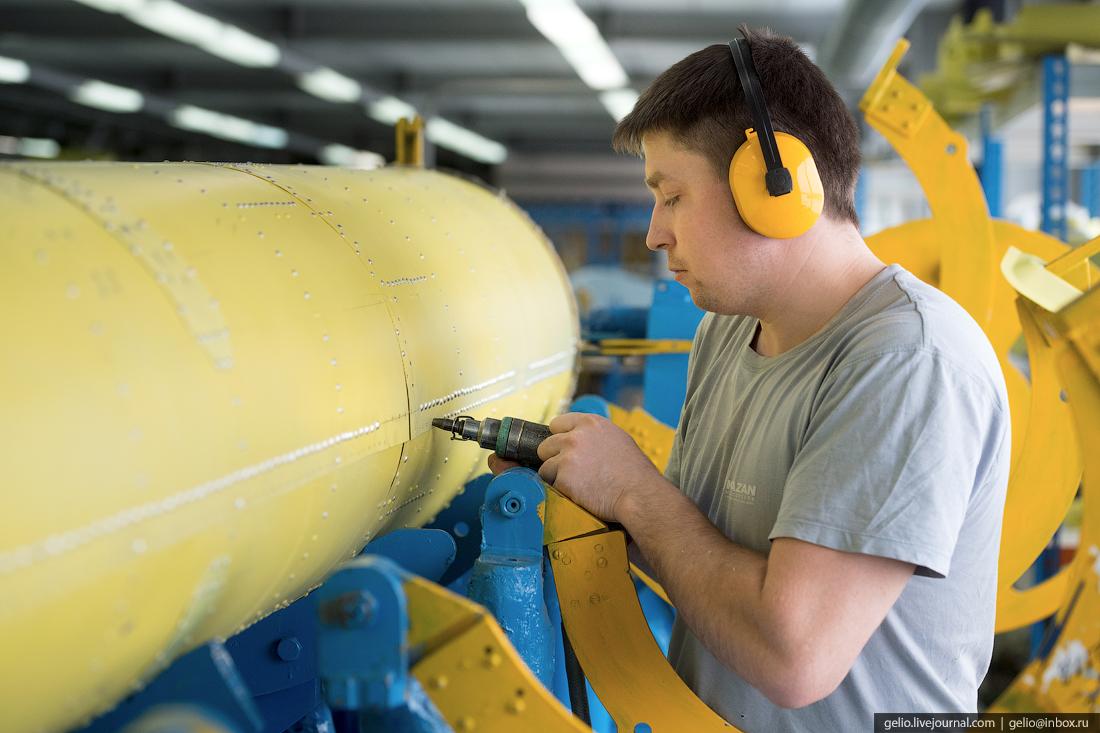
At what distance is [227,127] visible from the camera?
45.1ft

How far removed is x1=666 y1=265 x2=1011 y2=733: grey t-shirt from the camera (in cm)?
114

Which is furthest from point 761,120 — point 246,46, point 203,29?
point 246,46

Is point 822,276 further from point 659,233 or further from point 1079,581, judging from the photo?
point 1079,581

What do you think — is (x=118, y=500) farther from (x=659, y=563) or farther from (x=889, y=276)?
(x=889, y=276)

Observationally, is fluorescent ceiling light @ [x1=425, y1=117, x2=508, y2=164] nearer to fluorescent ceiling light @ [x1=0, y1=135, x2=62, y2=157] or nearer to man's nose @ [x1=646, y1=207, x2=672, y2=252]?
fluorescent ceiling light @ [x1=0, y1=135, x2=62, y2=157]

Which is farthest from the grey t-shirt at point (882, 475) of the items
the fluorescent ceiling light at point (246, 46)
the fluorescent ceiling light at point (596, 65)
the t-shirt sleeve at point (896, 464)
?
the fluorescent ceiling light at point (596, 65)

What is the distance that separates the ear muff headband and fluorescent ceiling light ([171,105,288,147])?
11622mm

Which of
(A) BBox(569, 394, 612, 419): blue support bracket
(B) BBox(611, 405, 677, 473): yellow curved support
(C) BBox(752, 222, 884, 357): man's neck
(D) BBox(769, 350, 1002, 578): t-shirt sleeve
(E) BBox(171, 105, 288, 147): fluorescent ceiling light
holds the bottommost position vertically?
(E) BBox(171, 105, 288, 147): fluorescent ceiling light

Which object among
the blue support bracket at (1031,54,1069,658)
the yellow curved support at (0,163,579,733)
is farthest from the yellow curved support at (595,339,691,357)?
the blue support bracket at (1031,54,1069,658)

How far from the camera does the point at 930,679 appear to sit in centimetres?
130

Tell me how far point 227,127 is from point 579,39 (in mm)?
7303

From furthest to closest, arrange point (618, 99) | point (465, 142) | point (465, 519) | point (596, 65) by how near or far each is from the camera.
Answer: point (465, 142), point (618, 99), point (596, 65), point (465, 519)

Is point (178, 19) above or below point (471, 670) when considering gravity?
above

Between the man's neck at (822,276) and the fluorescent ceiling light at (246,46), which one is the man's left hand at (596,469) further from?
the fluorescent ceiling light at (246,46)
